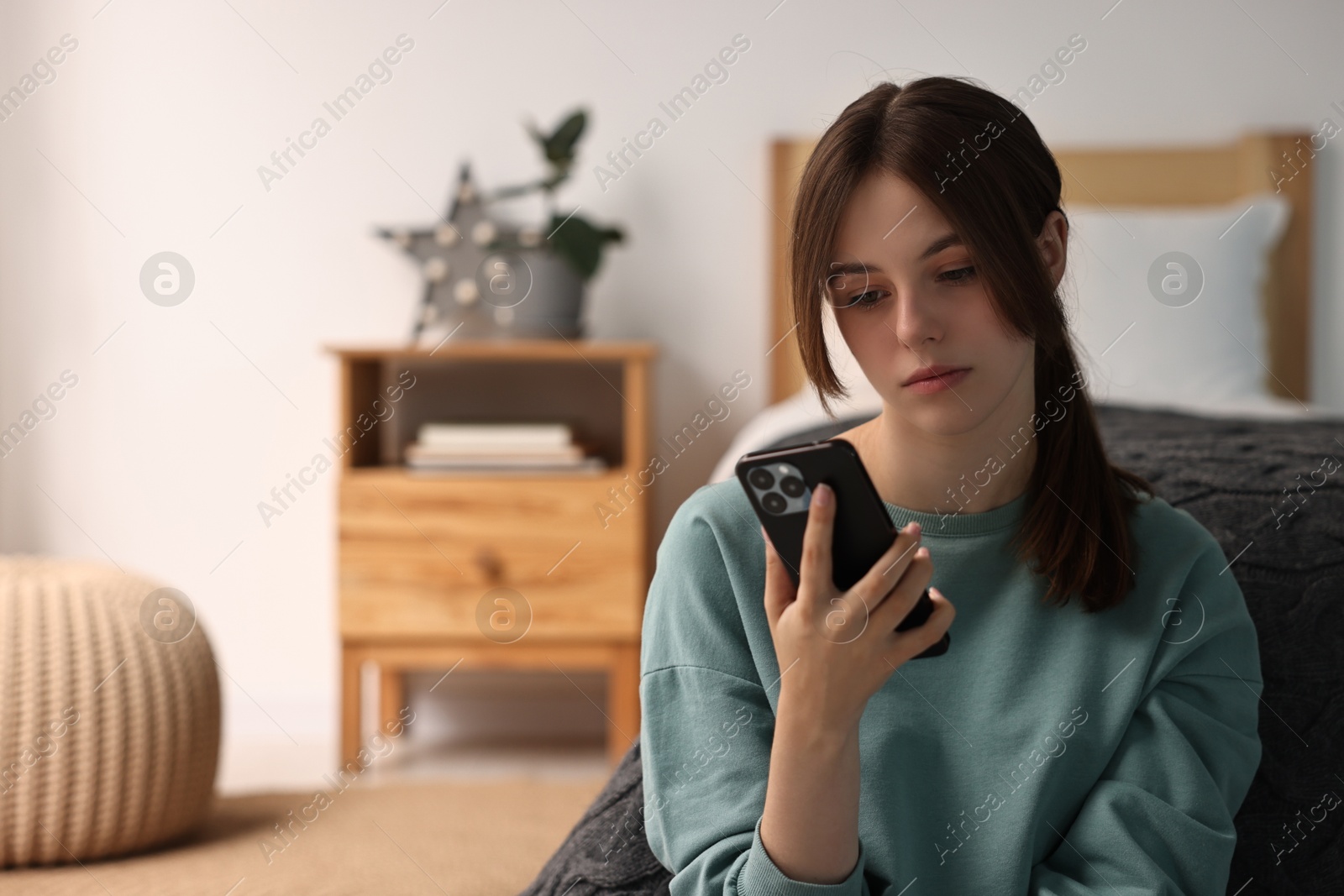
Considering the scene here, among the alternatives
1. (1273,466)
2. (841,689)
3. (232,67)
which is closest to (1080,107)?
(1273,466)

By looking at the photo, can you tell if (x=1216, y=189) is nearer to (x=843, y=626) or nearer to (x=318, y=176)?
(x=318, y=176)

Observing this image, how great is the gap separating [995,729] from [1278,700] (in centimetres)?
30

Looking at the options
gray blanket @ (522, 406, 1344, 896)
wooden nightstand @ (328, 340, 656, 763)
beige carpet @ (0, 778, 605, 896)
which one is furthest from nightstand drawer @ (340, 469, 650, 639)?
gray blanket @ (522, 406, 1344, 896)

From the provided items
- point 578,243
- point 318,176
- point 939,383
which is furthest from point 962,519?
point 318,176

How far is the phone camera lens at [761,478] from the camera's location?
624 millimetres

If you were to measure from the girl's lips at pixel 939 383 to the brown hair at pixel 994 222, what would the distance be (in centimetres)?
4

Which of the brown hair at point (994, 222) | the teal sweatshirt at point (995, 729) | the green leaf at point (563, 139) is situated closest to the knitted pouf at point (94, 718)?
the teal sweatshirt at point (995, 729)

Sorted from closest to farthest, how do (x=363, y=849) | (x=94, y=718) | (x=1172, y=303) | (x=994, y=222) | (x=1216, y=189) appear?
(x=994, y=222), (x=94, y=718), (x=363, y=849), (x=1172, y=303), (x=1216, y=189)

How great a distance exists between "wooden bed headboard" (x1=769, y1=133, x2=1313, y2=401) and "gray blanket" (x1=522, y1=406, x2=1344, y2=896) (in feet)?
5.54

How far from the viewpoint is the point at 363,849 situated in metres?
1.61

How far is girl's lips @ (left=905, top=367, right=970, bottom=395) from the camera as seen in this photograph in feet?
2.40

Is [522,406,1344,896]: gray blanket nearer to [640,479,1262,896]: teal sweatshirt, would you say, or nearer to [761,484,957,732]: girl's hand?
[640,479,1262,896]: teal sweatshirt

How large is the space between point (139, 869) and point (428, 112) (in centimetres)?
184

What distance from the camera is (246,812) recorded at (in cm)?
176
